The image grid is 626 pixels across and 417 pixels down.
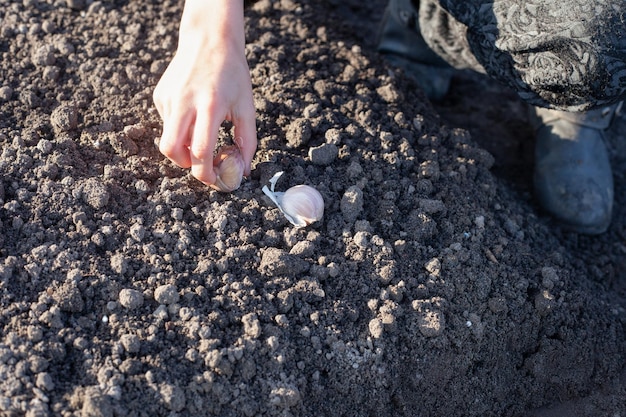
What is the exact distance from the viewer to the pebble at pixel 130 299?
1.41m

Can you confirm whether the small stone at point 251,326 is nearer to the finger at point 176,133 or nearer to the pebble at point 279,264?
the pebble at point 279,264

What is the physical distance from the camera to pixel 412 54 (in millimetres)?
2250

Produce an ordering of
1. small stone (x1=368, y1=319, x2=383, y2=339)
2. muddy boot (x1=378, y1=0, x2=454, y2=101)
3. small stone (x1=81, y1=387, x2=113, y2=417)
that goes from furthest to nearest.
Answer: muddy boot (x1=378, y1=0, x2=454, y2=101), small stone (x1=368, y1=319, x2=383, y2=339), small stone (x1=81, y1=387, x2=113, y2=417)

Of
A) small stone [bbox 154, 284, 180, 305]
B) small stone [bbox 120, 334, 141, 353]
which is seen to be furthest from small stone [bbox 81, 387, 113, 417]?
small stone [bbox 154, 284, 180, 305]

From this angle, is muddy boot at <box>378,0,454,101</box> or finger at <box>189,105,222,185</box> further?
muddy boot at <box>378,0,454,101</box>

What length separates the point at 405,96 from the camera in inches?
78.3

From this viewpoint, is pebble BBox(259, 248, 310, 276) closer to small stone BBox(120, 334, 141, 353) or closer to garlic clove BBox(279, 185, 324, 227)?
garlic clove BBox(279, 185, 324, 227)

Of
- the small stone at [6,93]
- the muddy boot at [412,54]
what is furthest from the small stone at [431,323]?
the small stone at [6,93]

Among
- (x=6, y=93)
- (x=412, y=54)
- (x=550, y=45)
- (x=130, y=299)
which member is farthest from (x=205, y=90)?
(x=412, y=54)

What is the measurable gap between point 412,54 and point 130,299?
130cm

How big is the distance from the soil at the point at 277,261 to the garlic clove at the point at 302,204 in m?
0.03

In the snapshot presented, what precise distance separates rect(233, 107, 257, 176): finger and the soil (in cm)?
15

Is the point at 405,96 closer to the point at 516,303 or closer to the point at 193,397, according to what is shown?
the point at 516,303

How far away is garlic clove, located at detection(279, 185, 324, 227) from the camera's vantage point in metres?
1.57
